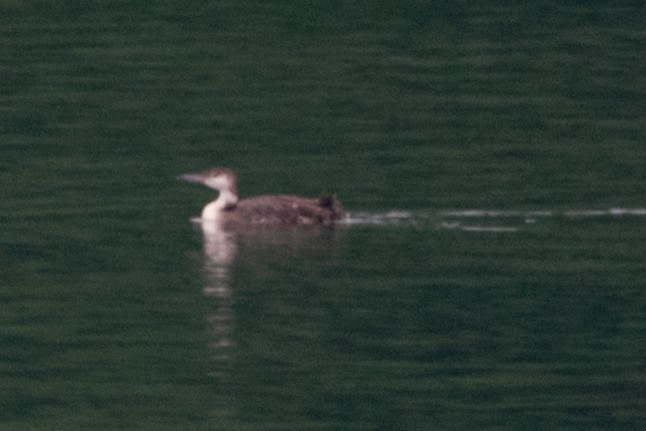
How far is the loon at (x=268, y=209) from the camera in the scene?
1200 inches

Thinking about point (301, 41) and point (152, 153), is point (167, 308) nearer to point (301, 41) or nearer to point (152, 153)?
point (152, 153)

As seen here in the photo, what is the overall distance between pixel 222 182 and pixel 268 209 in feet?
4.54

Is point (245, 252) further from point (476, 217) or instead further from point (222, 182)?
point (222, 182)

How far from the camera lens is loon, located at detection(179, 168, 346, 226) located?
3047 centimetres

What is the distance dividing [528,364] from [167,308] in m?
3.90

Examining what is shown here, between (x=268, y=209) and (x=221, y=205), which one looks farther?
(x=221, y=205)

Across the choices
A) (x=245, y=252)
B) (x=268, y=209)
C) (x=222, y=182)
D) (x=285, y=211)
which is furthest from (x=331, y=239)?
(x=222, y=182)

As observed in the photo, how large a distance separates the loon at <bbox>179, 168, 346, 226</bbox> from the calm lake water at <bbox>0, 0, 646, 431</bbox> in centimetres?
30

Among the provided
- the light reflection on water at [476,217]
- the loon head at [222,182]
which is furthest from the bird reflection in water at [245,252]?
the loon head at [222,182]

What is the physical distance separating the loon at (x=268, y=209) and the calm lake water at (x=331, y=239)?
30 cm

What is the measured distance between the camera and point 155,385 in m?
22.8

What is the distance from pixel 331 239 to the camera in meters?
29.6

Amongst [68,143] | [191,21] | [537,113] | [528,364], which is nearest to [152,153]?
[68,143]

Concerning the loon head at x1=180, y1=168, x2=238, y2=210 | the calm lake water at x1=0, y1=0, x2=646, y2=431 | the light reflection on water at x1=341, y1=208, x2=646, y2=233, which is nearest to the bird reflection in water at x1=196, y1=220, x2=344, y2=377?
the calm lake water at x1=0, y1=0, x2=646, y2=431
